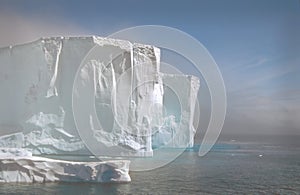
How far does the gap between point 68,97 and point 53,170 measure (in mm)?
2572

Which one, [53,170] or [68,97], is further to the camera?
[68,97]

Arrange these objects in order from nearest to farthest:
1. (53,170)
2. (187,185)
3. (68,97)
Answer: (53,170)
(187,185)
(68,97)

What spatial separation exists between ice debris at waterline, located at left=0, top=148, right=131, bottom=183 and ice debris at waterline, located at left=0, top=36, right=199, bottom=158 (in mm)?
2084

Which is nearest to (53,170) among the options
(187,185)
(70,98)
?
(187,185)

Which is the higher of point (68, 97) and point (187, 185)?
point (68, 97)

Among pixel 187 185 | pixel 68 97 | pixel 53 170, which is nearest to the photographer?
pixel 53 170

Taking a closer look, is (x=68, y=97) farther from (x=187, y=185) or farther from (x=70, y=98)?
(x=187, y=185)

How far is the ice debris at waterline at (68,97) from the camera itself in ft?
22.3

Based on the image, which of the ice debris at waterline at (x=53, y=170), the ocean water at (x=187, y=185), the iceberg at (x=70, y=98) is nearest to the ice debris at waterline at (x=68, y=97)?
the iceberg at (x=70, y=98)

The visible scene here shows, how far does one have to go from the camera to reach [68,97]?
7.02m

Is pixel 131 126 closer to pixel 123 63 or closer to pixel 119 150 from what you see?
pixel 119 150

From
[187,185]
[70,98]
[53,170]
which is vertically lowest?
[187,185]

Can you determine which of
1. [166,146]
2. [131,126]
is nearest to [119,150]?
[131,126]

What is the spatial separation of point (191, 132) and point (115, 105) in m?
4.87
